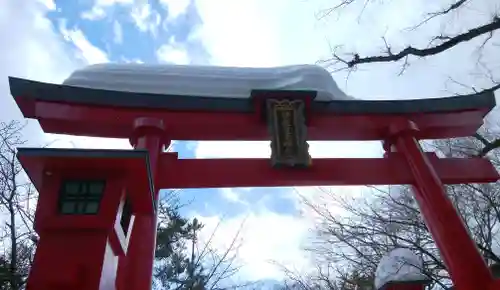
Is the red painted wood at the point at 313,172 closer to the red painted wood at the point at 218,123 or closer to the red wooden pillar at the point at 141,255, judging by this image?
the red wooden pillar at the point at 141,255

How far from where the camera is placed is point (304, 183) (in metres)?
4.62

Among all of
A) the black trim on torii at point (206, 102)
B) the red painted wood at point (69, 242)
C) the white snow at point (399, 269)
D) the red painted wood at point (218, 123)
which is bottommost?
the red painted wood at point (69, 242)

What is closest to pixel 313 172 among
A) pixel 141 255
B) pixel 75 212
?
pixel 141 255

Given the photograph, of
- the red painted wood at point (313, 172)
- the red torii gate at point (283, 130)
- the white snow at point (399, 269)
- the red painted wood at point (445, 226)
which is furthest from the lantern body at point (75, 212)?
the white snow at point (399, 269)

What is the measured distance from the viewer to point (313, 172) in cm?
460

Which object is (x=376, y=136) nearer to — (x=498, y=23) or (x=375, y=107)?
(x=375, y=107)

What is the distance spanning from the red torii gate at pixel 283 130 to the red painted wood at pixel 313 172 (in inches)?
0.4

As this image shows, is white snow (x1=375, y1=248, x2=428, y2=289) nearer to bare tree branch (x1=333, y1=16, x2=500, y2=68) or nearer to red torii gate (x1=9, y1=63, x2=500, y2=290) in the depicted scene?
red torii gate (x1=9, y1=63, x2=500, y2=290)

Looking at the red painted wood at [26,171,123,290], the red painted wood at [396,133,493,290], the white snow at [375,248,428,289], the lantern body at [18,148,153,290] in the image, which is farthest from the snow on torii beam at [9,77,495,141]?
the red painted wood at [26,171,123,290]

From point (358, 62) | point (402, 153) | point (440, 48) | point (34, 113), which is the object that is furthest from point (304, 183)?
point (34, 113)

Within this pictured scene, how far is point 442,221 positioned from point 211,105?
2827 mm

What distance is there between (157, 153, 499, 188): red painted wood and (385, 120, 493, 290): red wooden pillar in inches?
6.8

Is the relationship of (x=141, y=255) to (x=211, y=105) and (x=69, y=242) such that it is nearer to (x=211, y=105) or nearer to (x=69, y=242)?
(x=69, y=242)

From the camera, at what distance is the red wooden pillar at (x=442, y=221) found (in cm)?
379
